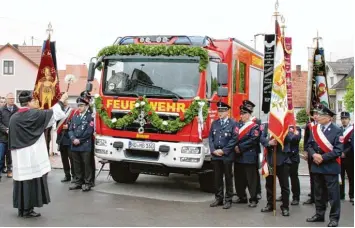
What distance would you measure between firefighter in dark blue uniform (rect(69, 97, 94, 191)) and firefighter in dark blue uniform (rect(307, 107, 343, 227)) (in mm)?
4425

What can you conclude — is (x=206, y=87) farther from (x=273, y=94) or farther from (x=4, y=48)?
(x=4, y=48)

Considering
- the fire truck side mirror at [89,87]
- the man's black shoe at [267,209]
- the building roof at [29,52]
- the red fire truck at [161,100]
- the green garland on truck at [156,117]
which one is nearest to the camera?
the man's black shoe at [267,209]

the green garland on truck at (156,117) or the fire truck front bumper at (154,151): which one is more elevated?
the green garland on truck at (156,117)

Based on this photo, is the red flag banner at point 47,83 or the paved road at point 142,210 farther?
the red flag banner at point 47,83

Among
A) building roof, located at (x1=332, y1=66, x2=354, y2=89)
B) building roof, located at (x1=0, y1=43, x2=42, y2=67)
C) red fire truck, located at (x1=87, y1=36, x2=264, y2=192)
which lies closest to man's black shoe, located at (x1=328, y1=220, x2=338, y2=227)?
red fire truck, located at (x1=87, y1=36, x2=264, y2=192)

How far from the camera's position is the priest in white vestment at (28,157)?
25.3 ft

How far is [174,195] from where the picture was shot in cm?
989

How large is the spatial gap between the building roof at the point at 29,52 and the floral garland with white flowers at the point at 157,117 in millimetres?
43676

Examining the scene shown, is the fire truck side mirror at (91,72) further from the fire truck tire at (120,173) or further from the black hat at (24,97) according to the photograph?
the black hat at (24,97)

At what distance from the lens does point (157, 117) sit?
9414 mm

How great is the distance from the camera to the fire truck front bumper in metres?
9.30

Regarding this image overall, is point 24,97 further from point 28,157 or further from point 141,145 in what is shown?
point 141,145

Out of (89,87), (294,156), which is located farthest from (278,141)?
(89,87)

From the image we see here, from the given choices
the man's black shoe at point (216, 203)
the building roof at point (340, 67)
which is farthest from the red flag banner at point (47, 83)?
the building roof at point (340, 67)
